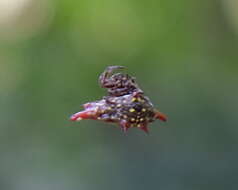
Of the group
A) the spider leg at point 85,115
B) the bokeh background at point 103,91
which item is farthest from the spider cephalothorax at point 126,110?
the bokeh background at point 103,91

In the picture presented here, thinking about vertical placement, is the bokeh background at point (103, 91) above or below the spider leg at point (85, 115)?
above

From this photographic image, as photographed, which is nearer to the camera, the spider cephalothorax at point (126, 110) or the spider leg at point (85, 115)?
the spider leg at point (85, 115)

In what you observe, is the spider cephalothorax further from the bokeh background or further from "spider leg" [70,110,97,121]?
the bokeh background

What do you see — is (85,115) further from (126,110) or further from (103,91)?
(103,91)

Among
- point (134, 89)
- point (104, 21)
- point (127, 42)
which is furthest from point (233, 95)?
point (134, 89)

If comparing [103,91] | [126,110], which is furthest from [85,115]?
[103,91]

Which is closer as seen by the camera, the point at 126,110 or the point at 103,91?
the point at 126,110

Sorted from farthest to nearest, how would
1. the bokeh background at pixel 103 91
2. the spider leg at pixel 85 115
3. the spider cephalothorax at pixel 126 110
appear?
1. the bokeh background at pixel 103 91
2. the spider cephalothorax at pixel 126 110
3. the spider leg at pixel 85 115

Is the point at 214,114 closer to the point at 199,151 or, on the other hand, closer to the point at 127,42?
the point at 199,151

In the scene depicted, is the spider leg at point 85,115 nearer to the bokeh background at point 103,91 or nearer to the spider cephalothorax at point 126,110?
the spider cephalothorax at point 126,110
